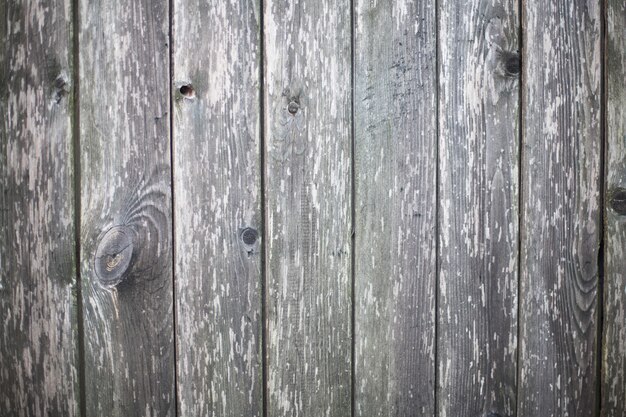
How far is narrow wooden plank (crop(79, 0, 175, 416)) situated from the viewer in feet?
2.72

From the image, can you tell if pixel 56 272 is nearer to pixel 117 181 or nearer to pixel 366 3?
pixel 117 181

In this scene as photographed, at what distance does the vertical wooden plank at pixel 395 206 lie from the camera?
841 mm

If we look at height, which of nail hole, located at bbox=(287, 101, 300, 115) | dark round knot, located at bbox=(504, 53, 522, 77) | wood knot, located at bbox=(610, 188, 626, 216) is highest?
dark round knot, located at bbox=(504, 53, 522, 77)

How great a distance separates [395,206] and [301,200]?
0.17 meters

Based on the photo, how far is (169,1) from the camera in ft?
2.72

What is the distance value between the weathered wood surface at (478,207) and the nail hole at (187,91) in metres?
0.45

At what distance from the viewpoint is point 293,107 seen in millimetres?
833

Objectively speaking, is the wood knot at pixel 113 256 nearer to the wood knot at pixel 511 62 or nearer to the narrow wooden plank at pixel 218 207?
the narrow wooden plank at pixel 218 207

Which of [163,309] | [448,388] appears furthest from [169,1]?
[448,388]

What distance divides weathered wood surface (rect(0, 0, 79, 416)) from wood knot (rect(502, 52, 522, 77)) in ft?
2.57

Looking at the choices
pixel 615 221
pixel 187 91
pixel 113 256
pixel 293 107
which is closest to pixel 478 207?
pixel 615 221

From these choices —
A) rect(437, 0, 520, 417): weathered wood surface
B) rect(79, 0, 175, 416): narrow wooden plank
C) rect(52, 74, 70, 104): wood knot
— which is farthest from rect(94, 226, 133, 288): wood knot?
rect(437, 0, 520, 417): weathered wood surface

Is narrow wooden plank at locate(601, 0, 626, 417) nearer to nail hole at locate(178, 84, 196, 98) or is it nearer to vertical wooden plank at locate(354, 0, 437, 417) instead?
vertical wooden plank at locate(354, 0, 437, 417)

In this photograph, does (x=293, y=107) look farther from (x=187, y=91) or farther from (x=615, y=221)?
(x=615, y=221)
